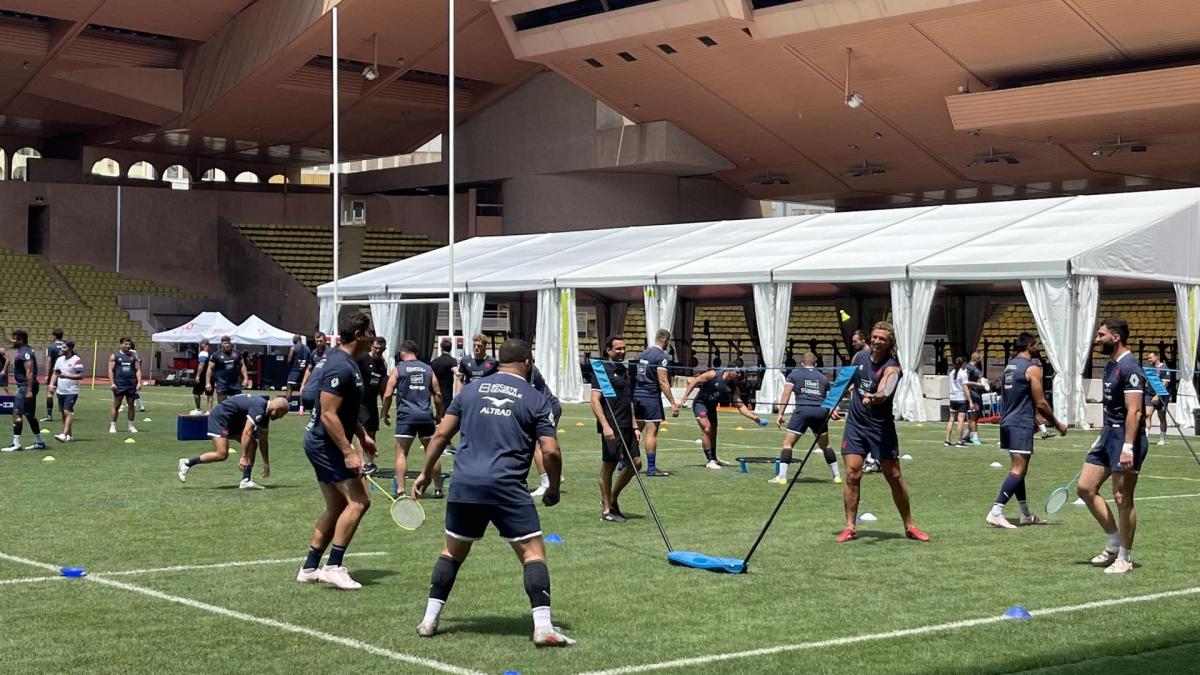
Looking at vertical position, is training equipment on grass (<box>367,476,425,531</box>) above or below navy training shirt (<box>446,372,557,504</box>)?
below

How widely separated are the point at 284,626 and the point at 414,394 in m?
7.42

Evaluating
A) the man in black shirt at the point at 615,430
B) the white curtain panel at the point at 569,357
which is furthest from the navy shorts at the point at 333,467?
the white curtain panel at the point at 569,357

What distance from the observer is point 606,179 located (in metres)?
54.3

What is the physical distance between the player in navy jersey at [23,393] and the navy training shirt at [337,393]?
12942 mm

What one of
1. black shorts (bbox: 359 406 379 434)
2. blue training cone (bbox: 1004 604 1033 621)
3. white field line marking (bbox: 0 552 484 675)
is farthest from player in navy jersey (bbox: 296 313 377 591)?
black shorts (bbox: 359 406 379 434)

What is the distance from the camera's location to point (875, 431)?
1201cm

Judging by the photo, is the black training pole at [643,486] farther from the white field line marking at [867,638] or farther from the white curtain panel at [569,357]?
the white curtain panel at [569,357]

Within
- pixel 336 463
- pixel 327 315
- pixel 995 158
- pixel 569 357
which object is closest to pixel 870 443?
pixel 336 463

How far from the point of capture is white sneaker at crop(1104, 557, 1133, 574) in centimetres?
1036

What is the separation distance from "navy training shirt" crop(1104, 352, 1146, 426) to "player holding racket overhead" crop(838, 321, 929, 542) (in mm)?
1784

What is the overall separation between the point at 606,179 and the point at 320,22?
14.8m

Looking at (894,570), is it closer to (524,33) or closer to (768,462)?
(768,462)

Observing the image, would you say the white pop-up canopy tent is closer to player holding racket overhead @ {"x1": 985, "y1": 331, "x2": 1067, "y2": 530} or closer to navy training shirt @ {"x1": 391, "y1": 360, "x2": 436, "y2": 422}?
navy training shirt @ {"x1": 391, "y1": 360, "x2": 436, "y2": 422}

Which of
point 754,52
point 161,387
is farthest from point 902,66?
point 161,387
